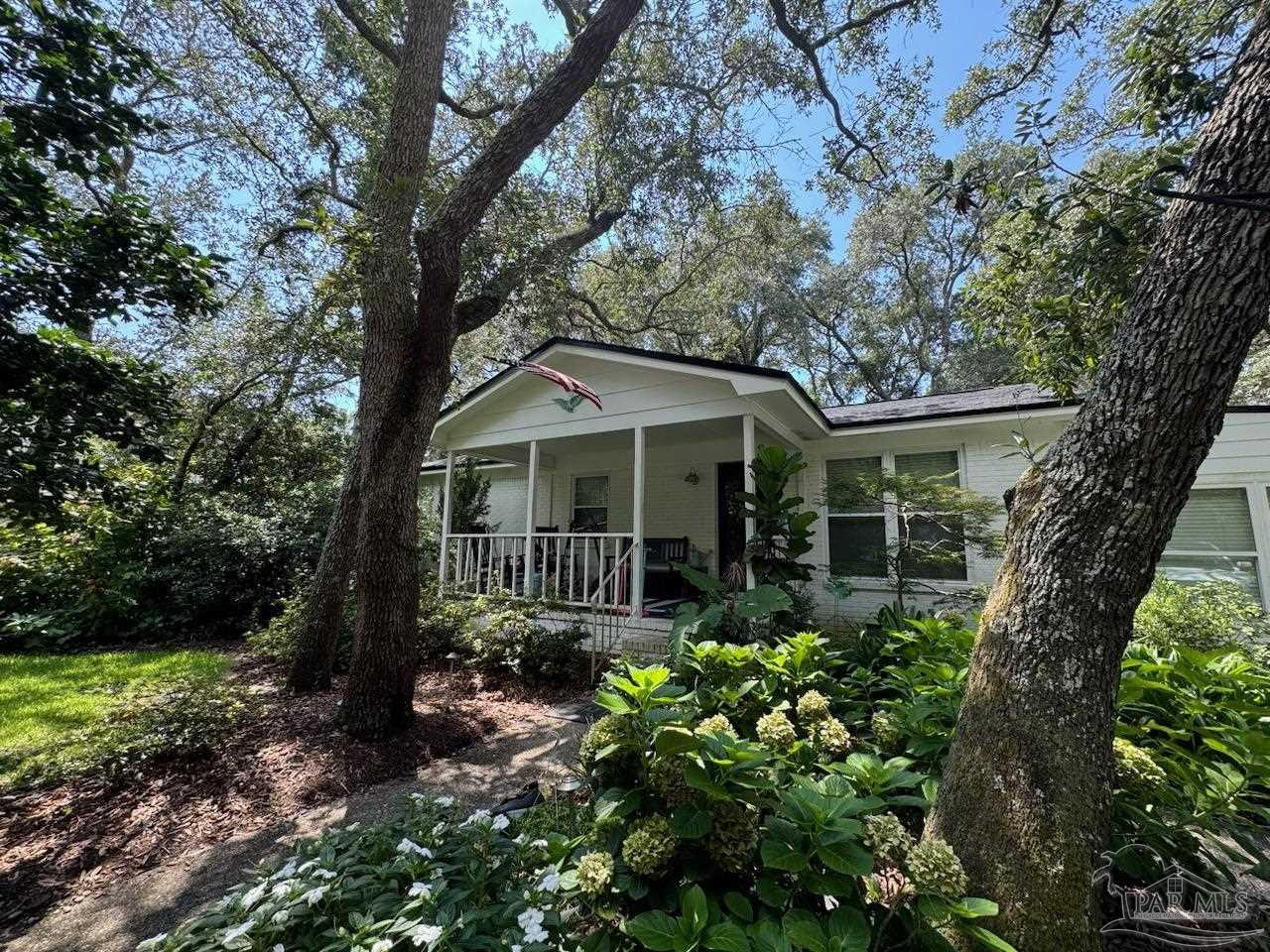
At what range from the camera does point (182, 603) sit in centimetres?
878

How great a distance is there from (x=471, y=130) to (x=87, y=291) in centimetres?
908

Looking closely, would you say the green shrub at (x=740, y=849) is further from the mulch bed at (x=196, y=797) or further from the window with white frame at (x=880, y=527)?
the window with white frame at (x=880, y=527)

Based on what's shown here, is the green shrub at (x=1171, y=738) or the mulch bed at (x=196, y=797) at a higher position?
the green shrub at (x=1171, y=738)

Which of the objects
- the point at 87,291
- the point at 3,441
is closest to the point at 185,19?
the point at 87,291

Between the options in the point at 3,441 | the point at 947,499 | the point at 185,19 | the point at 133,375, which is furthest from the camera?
the point at 185,19

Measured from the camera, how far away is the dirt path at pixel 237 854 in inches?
94.3

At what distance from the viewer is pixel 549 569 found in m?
9.99

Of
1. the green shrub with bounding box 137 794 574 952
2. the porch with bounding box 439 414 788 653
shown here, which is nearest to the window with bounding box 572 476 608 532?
the porch with bounding box 439 414 788 653

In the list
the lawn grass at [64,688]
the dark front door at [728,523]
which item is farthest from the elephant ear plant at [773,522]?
the lawn grass at [64,688]

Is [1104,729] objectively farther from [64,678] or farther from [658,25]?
[658,25]

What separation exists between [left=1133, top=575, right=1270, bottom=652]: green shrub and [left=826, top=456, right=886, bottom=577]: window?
293cm

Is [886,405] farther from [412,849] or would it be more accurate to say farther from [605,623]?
[412,849]

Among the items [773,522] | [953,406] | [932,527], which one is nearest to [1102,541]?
[773,522]

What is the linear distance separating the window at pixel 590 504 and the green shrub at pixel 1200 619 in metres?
8.28
